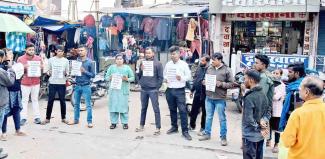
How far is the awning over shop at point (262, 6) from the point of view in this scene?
38.5 feet

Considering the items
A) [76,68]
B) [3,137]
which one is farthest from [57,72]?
[3,137]

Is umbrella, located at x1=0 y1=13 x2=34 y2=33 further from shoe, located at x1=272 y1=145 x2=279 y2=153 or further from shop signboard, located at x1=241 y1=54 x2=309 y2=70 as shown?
shoe, located at x1=272 y1=145 x2=279 y2=153

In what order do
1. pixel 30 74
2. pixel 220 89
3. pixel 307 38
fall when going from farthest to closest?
1. pixel 307 38
2. pixel 30 74
3. pixel 220 89

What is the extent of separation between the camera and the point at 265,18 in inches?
512

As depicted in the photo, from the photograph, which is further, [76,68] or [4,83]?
[76,68]

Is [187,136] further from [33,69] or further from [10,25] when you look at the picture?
[10,25]

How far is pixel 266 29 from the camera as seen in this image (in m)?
13.6

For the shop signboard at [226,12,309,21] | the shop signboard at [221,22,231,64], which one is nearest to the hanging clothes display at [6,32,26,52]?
the shop signboard at [221,22,231,64]

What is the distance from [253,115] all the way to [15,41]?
407 inches

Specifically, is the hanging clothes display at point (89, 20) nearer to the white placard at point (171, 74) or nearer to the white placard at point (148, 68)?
the white placard at point (148, 68)

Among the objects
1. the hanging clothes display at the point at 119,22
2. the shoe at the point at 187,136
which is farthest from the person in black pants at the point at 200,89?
the hanging clothes display at the point at 119,22

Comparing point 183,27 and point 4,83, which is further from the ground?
point 183,27

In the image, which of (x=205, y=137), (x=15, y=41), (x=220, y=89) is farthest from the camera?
(x=15, y=41)

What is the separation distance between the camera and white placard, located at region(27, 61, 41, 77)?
855 cm
